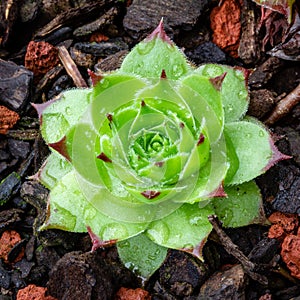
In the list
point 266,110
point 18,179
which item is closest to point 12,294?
point 18,179

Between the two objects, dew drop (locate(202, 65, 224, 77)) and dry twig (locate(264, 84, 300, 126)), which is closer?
dew drop (locate(202, 65, 224, 77))

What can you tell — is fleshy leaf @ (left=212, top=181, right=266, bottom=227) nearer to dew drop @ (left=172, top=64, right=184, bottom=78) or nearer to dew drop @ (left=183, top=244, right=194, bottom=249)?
dew drop @ (left=183, top=244, right=194, bottom=249)

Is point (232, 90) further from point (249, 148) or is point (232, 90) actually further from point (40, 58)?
point (40, 58)

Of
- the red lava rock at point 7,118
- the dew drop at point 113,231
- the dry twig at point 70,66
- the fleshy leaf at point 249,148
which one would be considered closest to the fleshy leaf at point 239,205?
the fleshy leaf at point 249,148

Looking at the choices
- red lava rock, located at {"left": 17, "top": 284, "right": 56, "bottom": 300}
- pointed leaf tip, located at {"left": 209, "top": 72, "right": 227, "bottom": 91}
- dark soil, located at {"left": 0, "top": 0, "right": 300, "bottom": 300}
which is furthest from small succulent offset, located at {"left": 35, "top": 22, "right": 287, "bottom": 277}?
red lava rock, located at {"left": 17, "top": 284, "right": 56, "bottom": 300}

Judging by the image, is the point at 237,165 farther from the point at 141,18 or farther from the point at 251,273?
the point at 141,18

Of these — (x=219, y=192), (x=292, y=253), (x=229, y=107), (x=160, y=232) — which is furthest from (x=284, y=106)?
(x=160, y=232)
